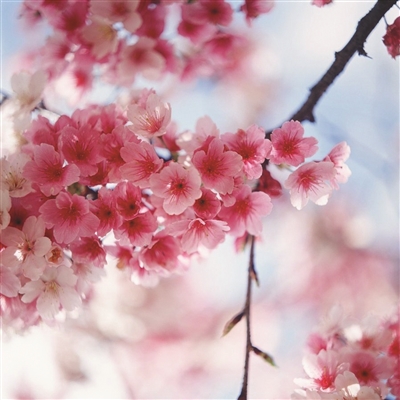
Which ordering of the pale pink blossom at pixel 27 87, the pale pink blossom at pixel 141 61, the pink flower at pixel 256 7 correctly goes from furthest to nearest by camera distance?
the pale pink blossom at pixel 141 61
the pink flower at pixel 256 7
the pale pink blossom at pixel 27 87

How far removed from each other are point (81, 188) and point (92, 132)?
12 cm

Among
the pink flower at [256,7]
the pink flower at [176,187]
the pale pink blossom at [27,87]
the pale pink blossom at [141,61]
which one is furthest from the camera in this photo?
the pale pink blossom at [141,61]

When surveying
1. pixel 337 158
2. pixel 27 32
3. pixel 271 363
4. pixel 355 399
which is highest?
pixel 337 158

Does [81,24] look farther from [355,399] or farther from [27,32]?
[355,399]

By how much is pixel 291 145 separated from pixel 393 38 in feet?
1.14

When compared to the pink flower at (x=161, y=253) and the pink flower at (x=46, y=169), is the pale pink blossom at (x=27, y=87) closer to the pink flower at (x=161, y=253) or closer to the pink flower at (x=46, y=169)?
the pink flower at (x=46, y=169)

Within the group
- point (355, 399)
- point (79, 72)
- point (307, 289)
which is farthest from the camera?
point (307, 289)

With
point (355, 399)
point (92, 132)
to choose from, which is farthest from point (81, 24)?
point (355, 399)

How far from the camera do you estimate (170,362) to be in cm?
241

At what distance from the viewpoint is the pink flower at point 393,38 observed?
102 cm

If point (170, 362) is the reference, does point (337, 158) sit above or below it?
above

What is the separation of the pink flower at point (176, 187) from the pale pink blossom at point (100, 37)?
2.18 ft

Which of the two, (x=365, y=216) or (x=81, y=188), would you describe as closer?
(x=81, y=188)

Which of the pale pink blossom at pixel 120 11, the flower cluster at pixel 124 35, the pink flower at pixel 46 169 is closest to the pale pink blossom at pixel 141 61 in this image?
the flower cluster at pixel 124 35
